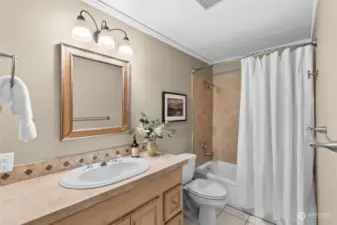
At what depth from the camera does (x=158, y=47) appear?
81.4 inches

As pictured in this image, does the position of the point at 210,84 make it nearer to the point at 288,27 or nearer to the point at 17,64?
the point at 288,27

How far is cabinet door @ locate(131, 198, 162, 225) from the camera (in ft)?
3.51

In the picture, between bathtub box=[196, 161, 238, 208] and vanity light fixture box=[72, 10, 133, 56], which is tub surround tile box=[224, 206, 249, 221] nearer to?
bathtub box=[196, 161, 238, 208]

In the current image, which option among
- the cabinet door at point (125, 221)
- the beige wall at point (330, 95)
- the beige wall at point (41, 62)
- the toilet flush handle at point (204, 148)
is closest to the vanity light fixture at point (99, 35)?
the beige wall at point (41, 62)

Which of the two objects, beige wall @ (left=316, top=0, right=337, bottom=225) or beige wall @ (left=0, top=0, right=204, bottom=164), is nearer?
beige wall @ (left=316, top=0, right=337, bottom=225)

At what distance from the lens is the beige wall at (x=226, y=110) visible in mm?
2830

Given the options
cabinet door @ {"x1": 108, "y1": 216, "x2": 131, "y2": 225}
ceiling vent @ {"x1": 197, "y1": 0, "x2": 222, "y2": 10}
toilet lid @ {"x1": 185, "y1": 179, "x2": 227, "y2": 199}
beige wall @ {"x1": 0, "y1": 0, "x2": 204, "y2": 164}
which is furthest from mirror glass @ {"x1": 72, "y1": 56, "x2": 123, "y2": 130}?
toilet lid @ {"x1": 185, "y1": 179, "x2": 227, "y2": 199}

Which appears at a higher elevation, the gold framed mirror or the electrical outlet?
the gold framed mirror

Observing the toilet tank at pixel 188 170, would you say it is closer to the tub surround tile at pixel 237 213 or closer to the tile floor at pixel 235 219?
the tile floor at pixel 235 219

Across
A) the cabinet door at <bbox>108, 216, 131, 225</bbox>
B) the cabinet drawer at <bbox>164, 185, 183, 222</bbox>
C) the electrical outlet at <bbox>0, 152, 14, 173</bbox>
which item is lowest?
the cabinet drawer at <bbox>164, 185, 183, 222</bbox>

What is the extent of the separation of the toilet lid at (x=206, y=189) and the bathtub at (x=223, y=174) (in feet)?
0.98

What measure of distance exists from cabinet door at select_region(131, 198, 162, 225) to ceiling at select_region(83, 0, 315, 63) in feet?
5.20

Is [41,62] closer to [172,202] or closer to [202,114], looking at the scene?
[172,202]

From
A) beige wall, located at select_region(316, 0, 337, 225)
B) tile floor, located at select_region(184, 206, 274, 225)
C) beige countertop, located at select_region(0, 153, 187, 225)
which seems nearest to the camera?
beige countertop, located at select_region(0, 153, 187, 225)
